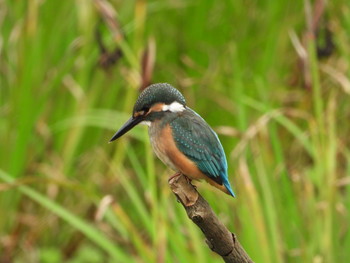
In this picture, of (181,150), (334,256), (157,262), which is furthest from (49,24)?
(181,150)

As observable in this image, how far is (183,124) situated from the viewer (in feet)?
5.63

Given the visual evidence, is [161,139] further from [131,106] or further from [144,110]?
[131,106]

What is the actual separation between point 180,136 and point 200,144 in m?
0.05

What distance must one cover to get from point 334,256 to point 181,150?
128 cm

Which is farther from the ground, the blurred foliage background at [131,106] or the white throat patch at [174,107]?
the blurred foliage background at [131,106]

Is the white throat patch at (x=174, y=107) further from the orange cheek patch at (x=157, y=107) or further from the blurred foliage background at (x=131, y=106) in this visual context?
the blurred foliage background at (x=131, y=106)

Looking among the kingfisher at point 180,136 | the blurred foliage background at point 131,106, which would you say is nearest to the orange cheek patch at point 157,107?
the kingfisher at point 180,136

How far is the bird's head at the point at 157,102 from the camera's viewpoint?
5.42 ft

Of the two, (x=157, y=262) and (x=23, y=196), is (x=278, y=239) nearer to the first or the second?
(x=157, y=262)

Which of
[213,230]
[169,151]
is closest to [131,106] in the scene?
[169,151]

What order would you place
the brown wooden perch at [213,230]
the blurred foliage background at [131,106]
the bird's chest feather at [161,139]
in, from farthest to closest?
the blurred foliage background at [131,106]
the bird's chest feather at [161,139]
the brown wooden perch at [213,230]

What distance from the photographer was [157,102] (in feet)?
5.46

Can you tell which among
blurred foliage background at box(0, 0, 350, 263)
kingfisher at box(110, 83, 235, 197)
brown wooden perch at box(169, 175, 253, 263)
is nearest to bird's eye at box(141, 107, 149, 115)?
kingfisher at box(110, 83, 235, 197)

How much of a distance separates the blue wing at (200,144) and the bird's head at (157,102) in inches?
1.3
